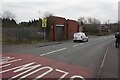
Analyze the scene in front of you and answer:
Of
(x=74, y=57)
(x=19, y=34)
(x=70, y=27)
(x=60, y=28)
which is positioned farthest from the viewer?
(x=70, y=27)

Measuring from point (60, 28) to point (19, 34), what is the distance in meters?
14.4

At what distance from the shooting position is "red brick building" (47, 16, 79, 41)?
40972 mm

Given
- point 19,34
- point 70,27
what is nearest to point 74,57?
point 19,34

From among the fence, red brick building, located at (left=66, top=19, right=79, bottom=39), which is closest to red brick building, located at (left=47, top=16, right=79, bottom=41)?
red brick building, located at (left=66, top=19, right=79, bottom=39)

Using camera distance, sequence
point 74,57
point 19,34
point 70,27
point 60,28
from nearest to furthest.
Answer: point 74,57 → point 19,34 → point 60,28 → point 70,27

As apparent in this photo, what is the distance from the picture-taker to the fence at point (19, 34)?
103 ft

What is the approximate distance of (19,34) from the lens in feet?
108

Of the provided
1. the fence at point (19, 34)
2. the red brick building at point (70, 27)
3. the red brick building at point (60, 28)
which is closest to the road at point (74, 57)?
the fence at point (19, 34)

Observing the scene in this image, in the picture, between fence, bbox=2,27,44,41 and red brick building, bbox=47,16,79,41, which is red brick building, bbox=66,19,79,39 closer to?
red brick building, bbox=47,16,79,41

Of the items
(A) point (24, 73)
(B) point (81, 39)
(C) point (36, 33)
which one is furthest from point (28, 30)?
(A) point (24, 73)

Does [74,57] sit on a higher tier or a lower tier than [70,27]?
lower

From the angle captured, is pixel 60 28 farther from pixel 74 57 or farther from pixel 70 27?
pixel 74 57

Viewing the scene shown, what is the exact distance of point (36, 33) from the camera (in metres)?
36.8

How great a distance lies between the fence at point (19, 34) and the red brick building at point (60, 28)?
5.06m
